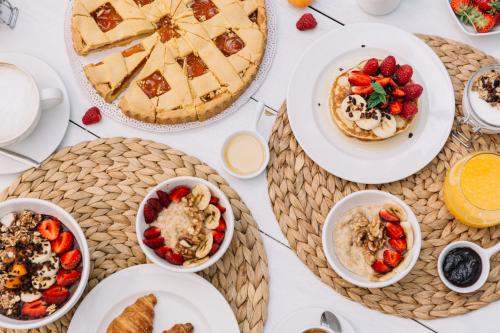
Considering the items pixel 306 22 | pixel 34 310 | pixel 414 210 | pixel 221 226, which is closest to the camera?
pixel 34 310

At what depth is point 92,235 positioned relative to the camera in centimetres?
202

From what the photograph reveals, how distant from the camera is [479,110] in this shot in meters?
2.01

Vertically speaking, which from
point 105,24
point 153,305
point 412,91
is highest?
point 105,24

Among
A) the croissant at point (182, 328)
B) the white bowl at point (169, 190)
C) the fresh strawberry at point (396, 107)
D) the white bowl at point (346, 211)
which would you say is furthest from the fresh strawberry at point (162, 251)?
the fresh strawberry at point (396, 107)

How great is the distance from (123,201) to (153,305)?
0.36 m

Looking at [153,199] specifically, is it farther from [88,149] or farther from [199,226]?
[88,149]

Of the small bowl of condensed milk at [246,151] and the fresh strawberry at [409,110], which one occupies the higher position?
the fresh strawberry at [409,110]

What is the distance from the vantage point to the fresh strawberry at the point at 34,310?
1821mm

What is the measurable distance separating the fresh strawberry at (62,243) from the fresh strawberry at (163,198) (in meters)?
0.29

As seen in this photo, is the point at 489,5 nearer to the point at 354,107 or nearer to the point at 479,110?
the point at 479,110

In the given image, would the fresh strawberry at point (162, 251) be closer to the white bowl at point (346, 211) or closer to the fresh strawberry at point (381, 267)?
the white bowl at point (346, 211)

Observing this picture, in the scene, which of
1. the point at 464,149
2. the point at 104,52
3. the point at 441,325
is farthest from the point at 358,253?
the point at 104,52

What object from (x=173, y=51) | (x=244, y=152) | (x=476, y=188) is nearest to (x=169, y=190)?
(x=244, y=152)

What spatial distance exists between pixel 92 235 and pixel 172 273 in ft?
0.98
